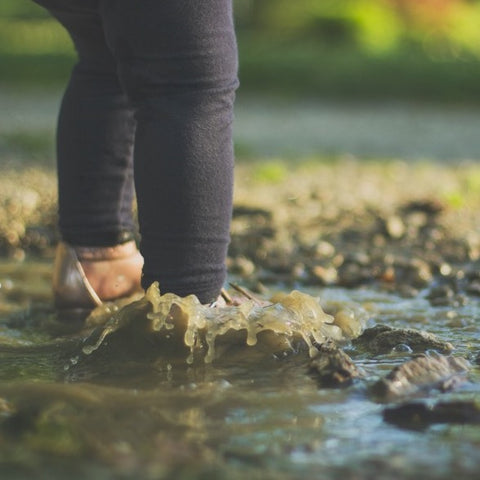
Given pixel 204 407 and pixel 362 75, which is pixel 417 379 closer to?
pixel 204 407

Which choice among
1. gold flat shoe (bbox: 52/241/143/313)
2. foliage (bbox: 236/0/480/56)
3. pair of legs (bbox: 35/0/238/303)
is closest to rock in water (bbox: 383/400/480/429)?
pair of legs (bbox: 35/0/238/303)

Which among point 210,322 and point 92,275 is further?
point 92,275

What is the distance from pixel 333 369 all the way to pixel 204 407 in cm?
28

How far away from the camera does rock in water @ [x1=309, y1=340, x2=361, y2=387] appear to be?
1.96m

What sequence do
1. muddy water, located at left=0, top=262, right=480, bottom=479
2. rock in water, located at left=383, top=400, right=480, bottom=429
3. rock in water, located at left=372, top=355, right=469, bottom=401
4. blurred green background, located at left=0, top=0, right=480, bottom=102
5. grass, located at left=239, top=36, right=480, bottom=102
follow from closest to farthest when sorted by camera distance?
muddy water, located at left=0, top=262, right=480, bottom=479
rock in water, located at left=383, top=400, right=480, bottom=429
rock in water, located at left=372, top=355, right=469, bottom=401
grass, located at left=239, top=36, right=480, bottom=102
blurred green background, located at left=0, top=0, right=480, bottom=102

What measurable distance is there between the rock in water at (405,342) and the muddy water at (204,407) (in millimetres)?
20

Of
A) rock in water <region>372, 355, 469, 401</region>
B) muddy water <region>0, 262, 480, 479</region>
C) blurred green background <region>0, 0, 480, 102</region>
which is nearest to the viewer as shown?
muddy water <region>0, 262, 480, 479</region>

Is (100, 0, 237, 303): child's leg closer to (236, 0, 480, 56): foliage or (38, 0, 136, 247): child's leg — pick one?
(38, 0, 136, 247): child's leg

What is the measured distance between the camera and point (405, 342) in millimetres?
2217

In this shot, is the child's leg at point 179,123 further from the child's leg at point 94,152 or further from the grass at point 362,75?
the grass at point 362,75

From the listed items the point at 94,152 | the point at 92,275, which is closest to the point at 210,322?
the point at 92,275

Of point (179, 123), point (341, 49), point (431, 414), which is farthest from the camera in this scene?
point (341, 49)

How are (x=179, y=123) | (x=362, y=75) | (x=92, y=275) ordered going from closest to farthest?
(x=179, y=123) < (x=92, y=275) < (x=362, y=75)

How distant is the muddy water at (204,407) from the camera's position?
1.52 m
